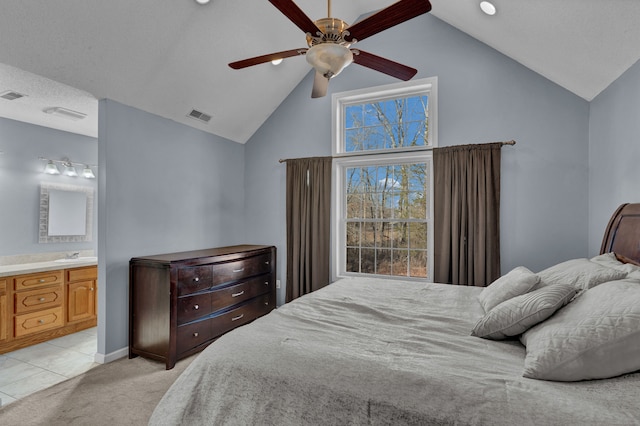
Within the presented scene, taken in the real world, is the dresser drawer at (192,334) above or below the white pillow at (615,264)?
below

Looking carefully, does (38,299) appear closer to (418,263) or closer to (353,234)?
(353,234)

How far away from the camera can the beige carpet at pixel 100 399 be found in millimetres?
2158

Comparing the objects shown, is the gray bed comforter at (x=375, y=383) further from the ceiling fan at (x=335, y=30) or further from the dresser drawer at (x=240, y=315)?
the dresser drawer at (x=240, y=315)

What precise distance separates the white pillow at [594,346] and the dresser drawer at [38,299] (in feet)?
14.4

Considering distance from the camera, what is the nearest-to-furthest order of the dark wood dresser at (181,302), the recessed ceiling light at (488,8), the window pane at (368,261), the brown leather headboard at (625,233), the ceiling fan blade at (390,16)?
the ceiling fan blade at (390,16), the brown leather headboard at (625,233), the recessed ceiling light at (488,8), the dark wood dresser at (181,302), the window pane at (368,261)

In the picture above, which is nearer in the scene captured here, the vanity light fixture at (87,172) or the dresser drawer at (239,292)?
the dresser drawer at (239,292)

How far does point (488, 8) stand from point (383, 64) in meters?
1.34

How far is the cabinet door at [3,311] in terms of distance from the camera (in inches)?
126

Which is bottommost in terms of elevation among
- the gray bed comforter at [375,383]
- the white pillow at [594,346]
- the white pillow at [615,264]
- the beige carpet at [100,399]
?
the beige carpet at [100,399]

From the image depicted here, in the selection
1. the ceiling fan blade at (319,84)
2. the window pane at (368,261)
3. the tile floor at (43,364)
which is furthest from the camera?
the window pane at (368,261)

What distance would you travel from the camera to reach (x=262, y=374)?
1253 millimetres

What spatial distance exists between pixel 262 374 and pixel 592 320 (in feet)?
4.05

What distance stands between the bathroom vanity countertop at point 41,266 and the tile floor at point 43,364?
79 cm

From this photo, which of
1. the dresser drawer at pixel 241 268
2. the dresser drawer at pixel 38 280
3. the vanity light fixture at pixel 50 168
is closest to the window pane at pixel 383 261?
the dresser drawer at pixel 241 268
